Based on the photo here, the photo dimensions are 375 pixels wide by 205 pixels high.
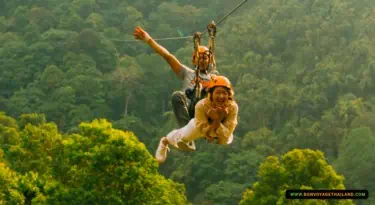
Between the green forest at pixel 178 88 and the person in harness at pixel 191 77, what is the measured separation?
3129 centimetres

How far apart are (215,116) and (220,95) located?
0.38 metres

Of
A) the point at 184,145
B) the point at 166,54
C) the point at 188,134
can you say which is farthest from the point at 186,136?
the point at 166,54

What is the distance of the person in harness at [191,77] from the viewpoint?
46.7ft

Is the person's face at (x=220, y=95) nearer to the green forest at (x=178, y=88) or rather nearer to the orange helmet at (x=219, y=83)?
the orange helmet at (x=219, y=83)

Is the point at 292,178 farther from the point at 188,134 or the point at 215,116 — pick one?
the point at 215,116

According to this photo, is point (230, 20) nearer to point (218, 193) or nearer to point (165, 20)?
point (165, 20)

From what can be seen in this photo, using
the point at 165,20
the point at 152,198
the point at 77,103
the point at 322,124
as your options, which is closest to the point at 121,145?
the point at 152,198

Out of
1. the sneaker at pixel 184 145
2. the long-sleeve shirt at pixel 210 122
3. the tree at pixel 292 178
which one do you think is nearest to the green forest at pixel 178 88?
the tree at pixel 292 178

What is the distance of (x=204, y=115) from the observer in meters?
13.4

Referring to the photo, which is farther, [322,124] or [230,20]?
[230,20]

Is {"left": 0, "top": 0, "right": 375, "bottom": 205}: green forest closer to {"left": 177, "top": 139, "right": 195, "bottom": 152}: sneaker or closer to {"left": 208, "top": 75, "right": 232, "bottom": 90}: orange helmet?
{"left": 177, "top": 139, "right": 195, "bottom": 152}: sneaker

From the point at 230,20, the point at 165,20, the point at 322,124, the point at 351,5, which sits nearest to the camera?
the point at 322,124

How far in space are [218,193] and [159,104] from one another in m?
32.1

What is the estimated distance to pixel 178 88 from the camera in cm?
10956
